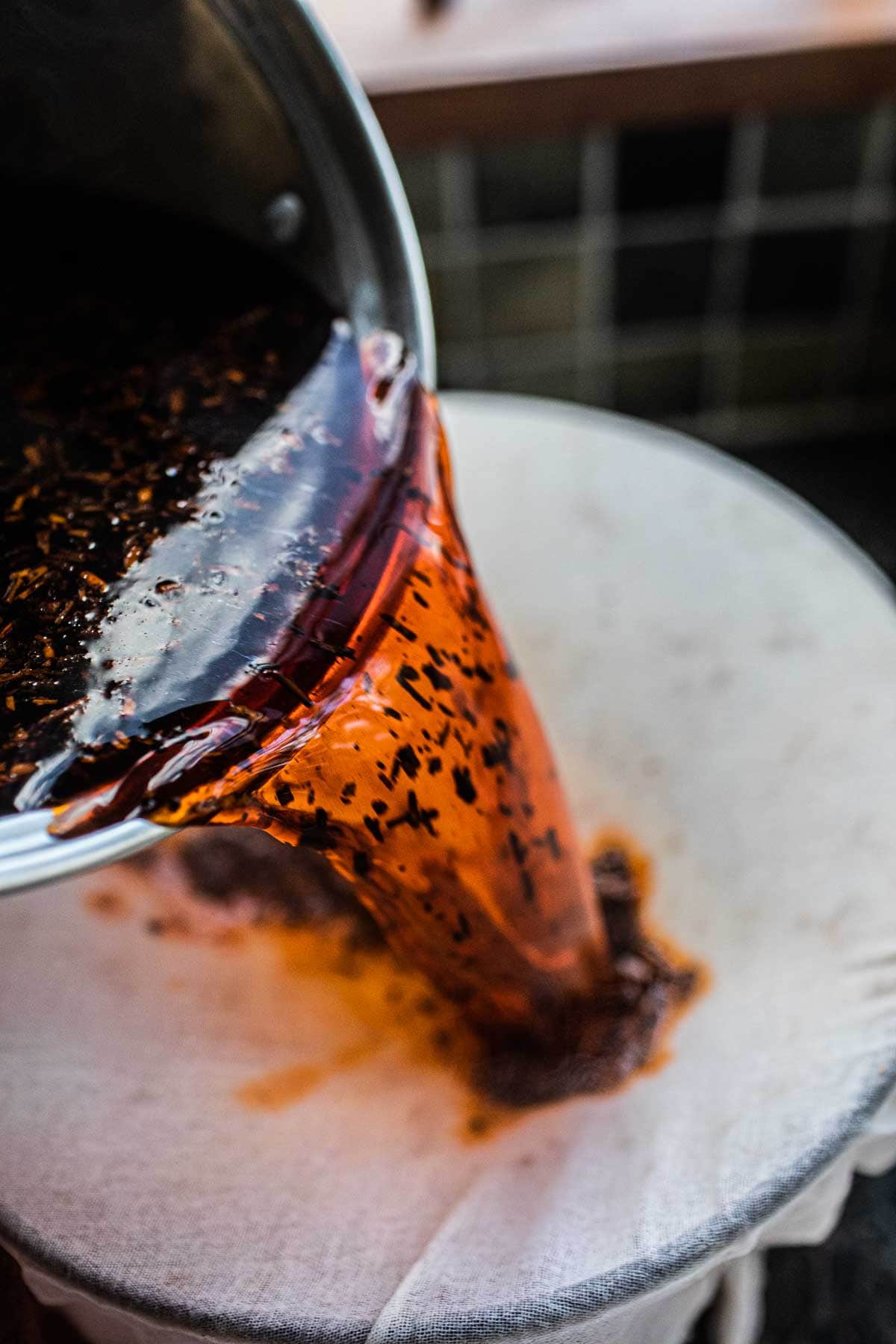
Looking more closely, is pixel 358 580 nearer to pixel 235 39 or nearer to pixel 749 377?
pixel 235 39

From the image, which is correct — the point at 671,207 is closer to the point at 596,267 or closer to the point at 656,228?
the point at 656,228

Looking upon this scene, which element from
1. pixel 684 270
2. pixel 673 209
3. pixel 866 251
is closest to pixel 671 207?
pixel 673 209

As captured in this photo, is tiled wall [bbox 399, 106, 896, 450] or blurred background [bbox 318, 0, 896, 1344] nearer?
blurred background [bbox 318, 0, 896, 1344]

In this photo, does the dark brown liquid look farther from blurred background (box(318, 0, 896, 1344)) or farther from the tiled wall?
the tiled wall

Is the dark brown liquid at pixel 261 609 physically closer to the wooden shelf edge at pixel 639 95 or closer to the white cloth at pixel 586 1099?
the white cloth at pixel 586 1099

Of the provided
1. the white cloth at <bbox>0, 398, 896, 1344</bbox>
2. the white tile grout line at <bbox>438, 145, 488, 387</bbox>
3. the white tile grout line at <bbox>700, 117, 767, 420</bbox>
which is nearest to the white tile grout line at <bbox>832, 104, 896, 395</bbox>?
the white tile grout line at <bbox>700, 117, 767, 420</bbox>

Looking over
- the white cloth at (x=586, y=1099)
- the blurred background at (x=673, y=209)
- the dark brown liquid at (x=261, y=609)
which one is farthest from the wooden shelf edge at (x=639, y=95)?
the dark brown liquid at (x=261, y=609)

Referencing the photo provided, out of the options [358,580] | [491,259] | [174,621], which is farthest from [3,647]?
[491,259]
